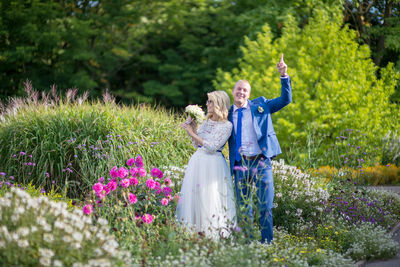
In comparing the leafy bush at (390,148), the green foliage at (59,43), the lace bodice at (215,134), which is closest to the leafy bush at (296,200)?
the lace bodice at (215,134)

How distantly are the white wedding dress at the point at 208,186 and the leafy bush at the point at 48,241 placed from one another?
1527 mm

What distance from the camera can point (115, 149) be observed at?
678 cm

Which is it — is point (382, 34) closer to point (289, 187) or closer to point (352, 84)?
point (352, 84)

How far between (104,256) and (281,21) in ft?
53.3

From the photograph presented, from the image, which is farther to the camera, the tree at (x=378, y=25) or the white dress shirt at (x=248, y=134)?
the tree at (x=378, y=25)

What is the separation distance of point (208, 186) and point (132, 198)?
Answer: 85cm

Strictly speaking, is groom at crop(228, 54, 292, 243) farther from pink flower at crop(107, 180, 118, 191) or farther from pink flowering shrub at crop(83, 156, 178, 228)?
pink flower at crop(107, 180, 118, 191)

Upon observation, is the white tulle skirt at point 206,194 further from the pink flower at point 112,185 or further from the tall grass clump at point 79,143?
the tall grass clump at point 79,143

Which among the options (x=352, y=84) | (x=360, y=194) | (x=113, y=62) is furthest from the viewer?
(x=113, y=62)

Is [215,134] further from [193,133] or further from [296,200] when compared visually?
[296,200]

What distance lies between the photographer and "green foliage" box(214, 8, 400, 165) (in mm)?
12109

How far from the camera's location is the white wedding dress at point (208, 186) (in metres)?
4.75

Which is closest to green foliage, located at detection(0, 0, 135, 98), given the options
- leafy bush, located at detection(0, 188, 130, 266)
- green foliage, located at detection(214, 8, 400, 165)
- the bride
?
green foliage, located at detection(214, 8, 400, 165)

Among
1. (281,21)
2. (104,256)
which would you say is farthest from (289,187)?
(281,21)
